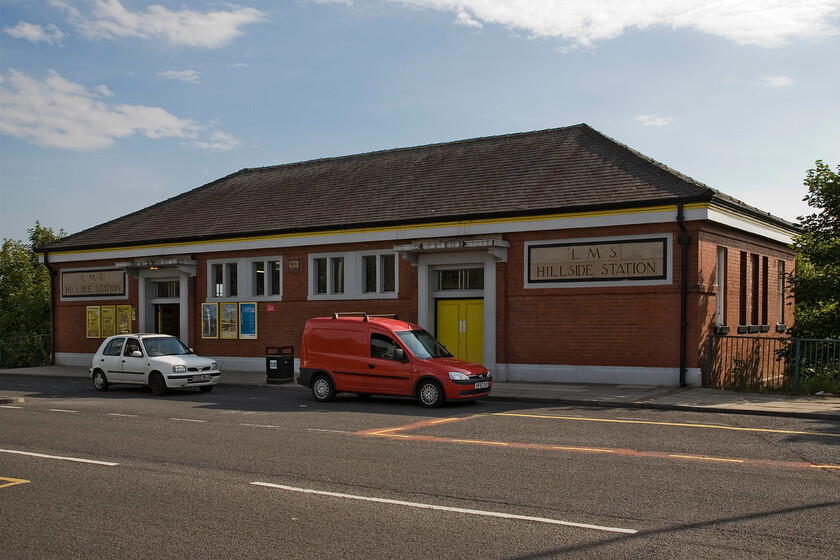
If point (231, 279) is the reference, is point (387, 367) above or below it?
below

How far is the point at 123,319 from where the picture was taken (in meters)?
29.9

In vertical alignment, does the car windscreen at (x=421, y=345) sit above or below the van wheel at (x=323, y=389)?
above

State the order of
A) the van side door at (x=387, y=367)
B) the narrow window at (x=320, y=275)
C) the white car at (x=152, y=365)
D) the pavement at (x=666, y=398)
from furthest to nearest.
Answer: the narrow window at (x=320, y=275), the white car at (x=152, y=365), the van side door at (x=387, y=367), the pavement at (x=666, y=398)

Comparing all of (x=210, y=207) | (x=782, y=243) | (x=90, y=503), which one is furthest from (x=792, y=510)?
(x=210, y=207)

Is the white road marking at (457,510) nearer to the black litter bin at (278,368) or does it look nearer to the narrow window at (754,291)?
the black litter bin at (278,368)

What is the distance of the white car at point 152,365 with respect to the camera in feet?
65.4

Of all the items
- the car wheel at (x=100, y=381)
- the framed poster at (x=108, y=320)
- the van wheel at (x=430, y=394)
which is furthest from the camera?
the framed poster at (x=108, y=320)

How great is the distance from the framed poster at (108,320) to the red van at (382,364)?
49.1ft

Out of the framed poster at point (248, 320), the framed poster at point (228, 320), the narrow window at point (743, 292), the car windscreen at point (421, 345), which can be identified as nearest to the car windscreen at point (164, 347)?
the framed poster at point (248, 320)

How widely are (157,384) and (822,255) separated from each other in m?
17.6

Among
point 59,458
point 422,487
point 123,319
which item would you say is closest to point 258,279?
point 123,319

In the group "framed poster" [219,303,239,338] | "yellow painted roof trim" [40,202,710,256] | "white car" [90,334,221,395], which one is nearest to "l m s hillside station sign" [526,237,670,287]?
"yellow painted roof trim" [40,202,710,256]

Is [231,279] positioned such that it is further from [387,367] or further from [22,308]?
[22,308]

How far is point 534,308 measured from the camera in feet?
69.5
